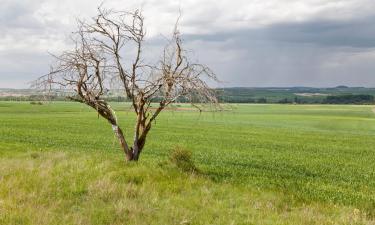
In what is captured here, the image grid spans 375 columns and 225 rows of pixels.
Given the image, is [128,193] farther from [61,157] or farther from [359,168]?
[359,168]

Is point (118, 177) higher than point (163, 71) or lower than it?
lower

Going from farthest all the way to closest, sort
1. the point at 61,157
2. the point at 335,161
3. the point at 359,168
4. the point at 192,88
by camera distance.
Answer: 1. the point at 335,161
2. the point at 359,168
3. the point at 61,157
4. the point at 192,88

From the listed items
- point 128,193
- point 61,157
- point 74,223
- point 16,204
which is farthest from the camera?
point 61,157

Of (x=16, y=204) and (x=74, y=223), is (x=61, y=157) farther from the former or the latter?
(x=74, y=223)

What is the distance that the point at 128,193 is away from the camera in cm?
1170

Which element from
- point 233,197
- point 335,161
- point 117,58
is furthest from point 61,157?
point 335,161

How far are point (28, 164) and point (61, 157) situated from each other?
2.39 metres

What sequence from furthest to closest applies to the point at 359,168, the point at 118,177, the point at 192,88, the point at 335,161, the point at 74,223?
the point at 335,161, the point at 359,168, the point at 192,88, the point at 118,177, the point at 74,223

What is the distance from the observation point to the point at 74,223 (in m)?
8.88

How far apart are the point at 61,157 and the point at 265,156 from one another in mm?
12996

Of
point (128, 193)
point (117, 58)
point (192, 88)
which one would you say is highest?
point (117, 58)

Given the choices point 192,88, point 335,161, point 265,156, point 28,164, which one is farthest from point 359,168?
point 28,164

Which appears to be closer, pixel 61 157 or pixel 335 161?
pixel 61 157

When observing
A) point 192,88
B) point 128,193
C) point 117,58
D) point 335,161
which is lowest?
point 335,161
